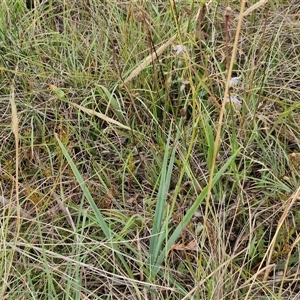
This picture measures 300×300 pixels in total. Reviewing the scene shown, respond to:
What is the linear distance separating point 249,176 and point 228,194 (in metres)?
0.08

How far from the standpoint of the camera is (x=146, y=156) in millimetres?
1322

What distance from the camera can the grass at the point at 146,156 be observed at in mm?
1082

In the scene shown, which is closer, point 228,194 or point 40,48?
point 228,194

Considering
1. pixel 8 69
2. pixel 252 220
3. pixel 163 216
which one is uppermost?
pixel 8 69

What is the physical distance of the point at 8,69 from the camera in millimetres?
1510

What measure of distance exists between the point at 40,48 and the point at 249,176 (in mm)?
741

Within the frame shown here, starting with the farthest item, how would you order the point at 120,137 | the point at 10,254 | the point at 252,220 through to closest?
the point at 120,137
the point at 252,220
the point at 10,254

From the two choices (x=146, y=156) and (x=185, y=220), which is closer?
(x=185, y=220)

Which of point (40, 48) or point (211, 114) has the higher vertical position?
point (40, 48)

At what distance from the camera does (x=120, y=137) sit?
54.6 inches

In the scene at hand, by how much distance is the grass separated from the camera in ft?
3.55

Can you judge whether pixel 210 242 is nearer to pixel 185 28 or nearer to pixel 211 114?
pixel 211 114

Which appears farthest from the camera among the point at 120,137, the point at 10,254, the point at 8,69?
the point at 8,69

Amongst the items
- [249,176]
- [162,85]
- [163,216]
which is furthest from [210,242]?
[162,85]
